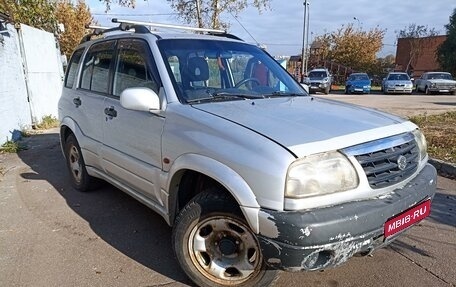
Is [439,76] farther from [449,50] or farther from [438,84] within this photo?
[449,50]

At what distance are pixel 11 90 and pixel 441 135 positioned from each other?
9.31m

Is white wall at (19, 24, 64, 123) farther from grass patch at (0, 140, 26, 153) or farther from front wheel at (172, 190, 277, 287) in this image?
front wheel at (172, 190, 277, 287)

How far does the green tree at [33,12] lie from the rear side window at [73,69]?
5.07m

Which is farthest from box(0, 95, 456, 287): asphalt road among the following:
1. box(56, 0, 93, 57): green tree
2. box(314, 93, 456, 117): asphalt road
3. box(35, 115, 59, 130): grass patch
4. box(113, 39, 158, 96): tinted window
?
box(56, 0, 93, 57): green tree

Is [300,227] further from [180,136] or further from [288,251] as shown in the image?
[180,136]

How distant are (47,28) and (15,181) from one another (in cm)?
960

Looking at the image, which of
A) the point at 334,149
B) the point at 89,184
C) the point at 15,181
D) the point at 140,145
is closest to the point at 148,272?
the point at 140,145

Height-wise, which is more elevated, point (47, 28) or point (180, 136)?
point (47, 28)

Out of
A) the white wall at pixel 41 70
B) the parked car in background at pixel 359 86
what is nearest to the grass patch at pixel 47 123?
the white wall at pixel 41 70

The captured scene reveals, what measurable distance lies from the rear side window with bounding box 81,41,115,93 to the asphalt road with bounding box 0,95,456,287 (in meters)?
1.41

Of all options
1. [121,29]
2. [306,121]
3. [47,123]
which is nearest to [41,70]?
[47,123]

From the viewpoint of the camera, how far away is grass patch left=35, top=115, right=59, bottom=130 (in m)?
10.2

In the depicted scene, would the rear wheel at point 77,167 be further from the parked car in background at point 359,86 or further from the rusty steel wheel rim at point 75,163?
the parked car in background at point 359,86

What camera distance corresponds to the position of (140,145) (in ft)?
10.8
